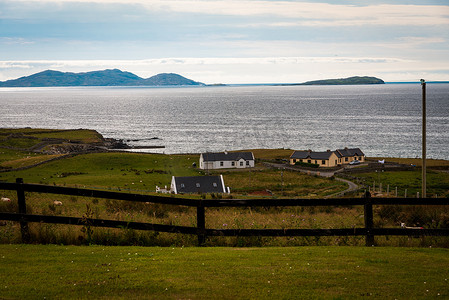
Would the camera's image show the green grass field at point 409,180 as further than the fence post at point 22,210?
Yes

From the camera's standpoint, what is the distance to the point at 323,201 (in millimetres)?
9672

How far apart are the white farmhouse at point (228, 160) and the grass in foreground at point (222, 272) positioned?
71117mm

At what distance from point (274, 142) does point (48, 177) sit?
7865 cm

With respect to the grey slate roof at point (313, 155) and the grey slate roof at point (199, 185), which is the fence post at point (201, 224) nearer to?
the grey slate roof at point (199, 185)

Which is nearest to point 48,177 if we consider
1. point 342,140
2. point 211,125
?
point 342,140


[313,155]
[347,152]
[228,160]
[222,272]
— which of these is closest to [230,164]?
[228,160]

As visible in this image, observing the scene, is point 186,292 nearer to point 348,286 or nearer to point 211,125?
point 348,286

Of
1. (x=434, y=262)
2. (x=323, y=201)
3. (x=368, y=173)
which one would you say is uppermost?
(x=323, y=201)

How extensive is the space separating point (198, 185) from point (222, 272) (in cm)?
4389

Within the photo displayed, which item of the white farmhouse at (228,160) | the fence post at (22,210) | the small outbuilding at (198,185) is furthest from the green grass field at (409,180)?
the fence post at (22,210)

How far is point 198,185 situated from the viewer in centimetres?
5156

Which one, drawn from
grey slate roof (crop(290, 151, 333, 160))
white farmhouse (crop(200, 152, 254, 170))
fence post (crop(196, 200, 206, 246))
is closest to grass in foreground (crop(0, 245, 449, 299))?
fence post (crop(196, 200, 206, 246))

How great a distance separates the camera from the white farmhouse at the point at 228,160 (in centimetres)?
8059

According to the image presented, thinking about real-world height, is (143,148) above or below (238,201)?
below
